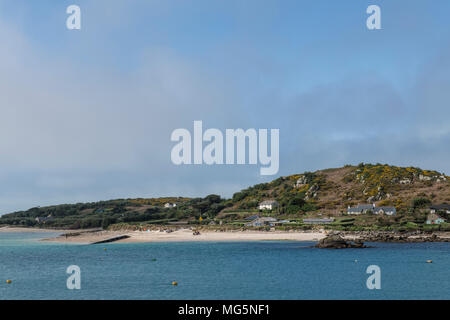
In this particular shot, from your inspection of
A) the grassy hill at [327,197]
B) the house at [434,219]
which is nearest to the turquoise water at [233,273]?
the house at [434,219]

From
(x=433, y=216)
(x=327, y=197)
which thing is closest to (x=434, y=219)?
(x=433, y=216)

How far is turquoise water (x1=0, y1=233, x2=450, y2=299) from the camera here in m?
41.5

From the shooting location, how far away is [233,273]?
52.4 m

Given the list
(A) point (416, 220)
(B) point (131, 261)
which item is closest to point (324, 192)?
(A) point (416, 220)

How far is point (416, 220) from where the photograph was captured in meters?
106

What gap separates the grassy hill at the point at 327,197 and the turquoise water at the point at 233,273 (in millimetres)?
43642

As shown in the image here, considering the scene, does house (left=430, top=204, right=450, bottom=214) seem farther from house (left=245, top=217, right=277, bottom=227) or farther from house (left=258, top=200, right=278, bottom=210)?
house (left=258, top=200, right=278, bottom=210)

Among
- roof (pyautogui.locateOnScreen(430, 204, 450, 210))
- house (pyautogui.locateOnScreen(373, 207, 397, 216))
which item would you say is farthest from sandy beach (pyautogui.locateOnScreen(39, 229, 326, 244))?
roof (pyautogui.locateOnScreen(430, 204, 450, 210))

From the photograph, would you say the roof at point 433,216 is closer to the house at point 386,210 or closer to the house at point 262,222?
the house at point 386,210

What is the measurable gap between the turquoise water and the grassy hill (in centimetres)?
4364

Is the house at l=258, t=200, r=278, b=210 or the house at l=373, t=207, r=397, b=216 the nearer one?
the house at l=373, t=207, r=397, b=216
